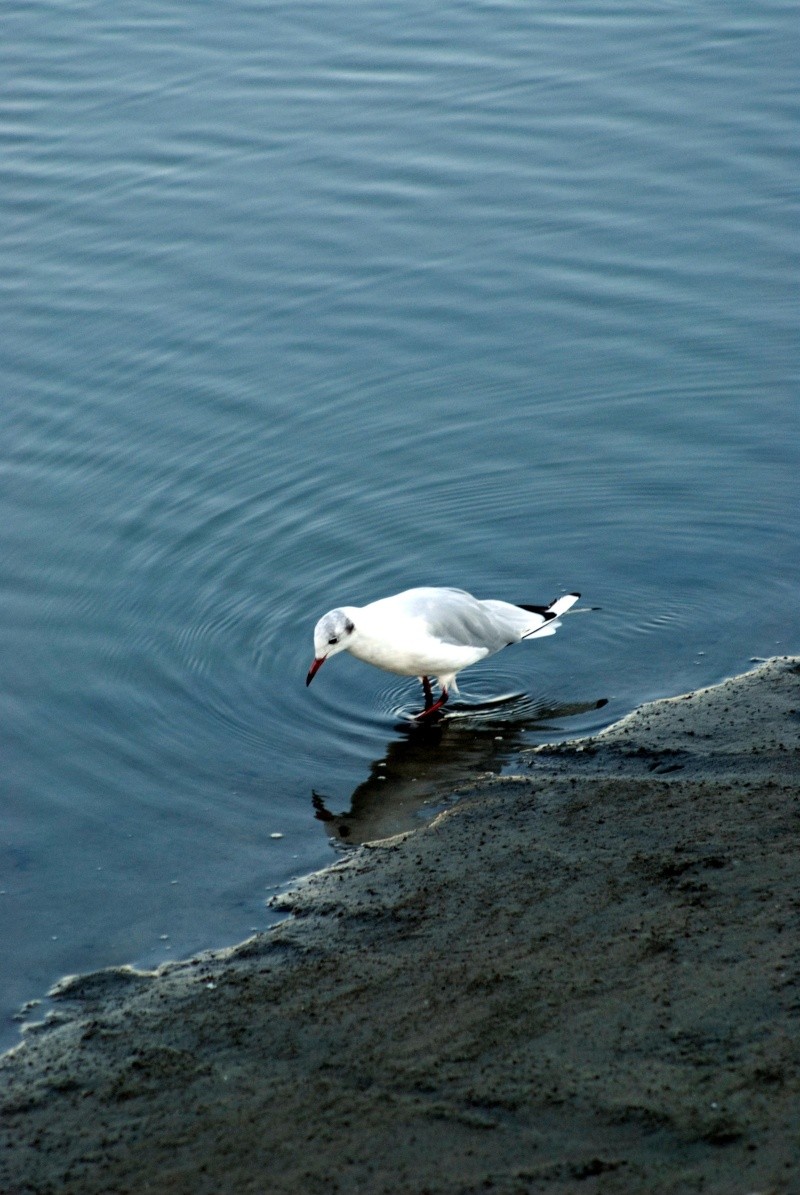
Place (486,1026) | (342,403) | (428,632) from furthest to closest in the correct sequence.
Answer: (342,403)
(428,632)
(486,1026)

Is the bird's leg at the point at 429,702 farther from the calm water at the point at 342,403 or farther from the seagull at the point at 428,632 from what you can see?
the calm water at the point at 342,403

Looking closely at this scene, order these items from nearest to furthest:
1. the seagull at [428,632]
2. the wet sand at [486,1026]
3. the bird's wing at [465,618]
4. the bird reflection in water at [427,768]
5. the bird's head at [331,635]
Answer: the wet sand at [486,1026] → the bird reflection in water at [427,768] → the bird's head at [331,635] → the seagull at [428,632] → the bird's wing at [465,618]

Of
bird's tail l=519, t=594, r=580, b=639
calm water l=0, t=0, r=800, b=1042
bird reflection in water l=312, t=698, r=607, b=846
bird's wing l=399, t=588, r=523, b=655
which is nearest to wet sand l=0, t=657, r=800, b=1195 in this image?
bird reflection in water l=312, t=698, r=607, b=846

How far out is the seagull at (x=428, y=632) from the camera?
8.93 meters

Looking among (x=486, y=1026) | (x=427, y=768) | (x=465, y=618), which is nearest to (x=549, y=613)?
(x=465, y=618)

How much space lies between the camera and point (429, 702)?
31.1 ft

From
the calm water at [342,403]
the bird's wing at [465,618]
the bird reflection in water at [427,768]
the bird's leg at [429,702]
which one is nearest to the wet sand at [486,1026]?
the bird reflection in water at [427,768]

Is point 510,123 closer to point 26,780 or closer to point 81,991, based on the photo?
point 26,780

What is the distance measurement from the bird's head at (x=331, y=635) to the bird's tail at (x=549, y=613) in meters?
1.21

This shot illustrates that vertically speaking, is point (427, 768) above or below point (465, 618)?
below

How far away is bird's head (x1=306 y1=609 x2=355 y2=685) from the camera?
8.81 m

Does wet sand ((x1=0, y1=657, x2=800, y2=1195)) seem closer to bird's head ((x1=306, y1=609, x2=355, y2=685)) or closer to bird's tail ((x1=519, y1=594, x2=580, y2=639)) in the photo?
bird's head ((x1=306, y1=609, x2=355, y2=685))

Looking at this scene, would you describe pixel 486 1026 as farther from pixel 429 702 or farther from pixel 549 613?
pixel 549 613

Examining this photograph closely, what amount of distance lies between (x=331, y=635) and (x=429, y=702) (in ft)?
3.16
